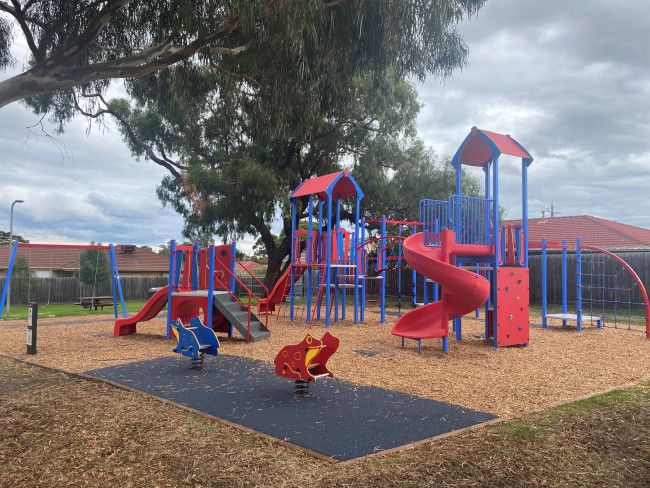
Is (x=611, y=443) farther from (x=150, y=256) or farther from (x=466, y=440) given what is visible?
(x=150, y=256)

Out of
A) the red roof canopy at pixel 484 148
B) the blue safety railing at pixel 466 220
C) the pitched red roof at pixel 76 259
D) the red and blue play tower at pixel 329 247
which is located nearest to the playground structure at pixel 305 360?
the blue safety railing at pixel 466 220

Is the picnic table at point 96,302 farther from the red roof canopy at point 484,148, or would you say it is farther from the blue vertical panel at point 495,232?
the blue vertical panel at point 495,232

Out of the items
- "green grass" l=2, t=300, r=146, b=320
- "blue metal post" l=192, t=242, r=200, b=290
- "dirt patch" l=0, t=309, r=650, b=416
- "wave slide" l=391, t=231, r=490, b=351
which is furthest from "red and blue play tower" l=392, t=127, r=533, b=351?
"green grass" l=2, t=300, r=146, b=320

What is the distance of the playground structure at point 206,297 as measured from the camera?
10.4 m

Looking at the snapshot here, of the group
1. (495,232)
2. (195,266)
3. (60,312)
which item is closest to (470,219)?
(495,232)

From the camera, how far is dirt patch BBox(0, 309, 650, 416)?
6418 mm

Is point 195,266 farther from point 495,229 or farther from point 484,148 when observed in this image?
point 484,148

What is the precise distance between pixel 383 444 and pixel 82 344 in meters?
8.00

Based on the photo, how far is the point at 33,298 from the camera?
26875mm

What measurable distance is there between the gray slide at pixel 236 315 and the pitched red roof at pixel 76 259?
101 ft

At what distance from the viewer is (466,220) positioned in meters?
10.6

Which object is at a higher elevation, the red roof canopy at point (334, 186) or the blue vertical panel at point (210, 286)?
the red roof canopy at point (334, 186)

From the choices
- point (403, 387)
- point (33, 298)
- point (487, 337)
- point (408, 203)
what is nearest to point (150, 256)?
point (33, 298)

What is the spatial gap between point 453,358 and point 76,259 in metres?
39.3
